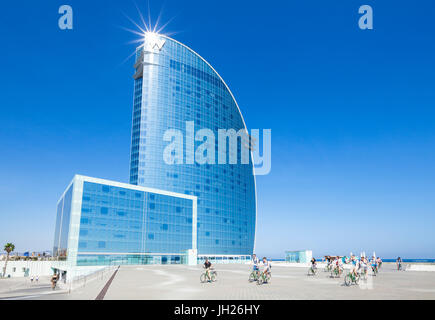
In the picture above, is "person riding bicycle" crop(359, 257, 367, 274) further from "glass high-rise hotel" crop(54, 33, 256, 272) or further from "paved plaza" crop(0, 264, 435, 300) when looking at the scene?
"glass high-rise hotel" crop(54, 33, 256, 272)

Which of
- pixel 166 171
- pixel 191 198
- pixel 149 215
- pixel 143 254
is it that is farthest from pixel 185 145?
pixel 143 254

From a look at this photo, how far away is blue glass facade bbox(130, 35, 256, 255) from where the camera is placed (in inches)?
3821

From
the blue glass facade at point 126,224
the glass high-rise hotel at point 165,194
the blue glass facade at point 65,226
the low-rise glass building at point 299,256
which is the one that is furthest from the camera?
the blue glass facade at point 65,226

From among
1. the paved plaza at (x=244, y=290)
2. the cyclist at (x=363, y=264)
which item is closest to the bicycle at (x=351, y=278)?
the paved plaza at (x=244, y=290)

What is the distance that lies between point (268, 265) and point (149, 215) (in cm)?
6093

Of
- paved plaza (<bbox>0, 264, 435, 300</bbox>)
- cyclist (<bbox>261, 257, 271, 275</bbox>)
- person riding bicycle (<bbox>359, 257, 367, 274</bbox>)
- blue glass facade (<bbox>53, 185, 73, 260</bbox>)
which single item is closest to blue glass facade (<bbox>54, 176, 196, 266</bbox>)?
blue glass facade (<bbox>53, 185, 73, 260</bbox>)

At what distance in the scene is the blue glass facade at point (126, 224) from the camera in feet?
212

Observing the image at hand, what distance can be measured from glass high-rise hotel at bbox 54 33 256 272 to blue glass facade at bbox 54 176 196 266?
19 cm

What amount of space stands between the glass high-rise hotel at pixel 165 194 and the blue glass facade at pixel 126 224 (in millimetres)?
194

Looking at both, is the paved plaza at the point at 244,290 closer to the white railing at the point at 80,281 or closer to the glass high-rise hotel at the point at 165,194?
the white railing at the point at 80,281

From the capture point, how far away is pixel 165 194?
3273 inches
